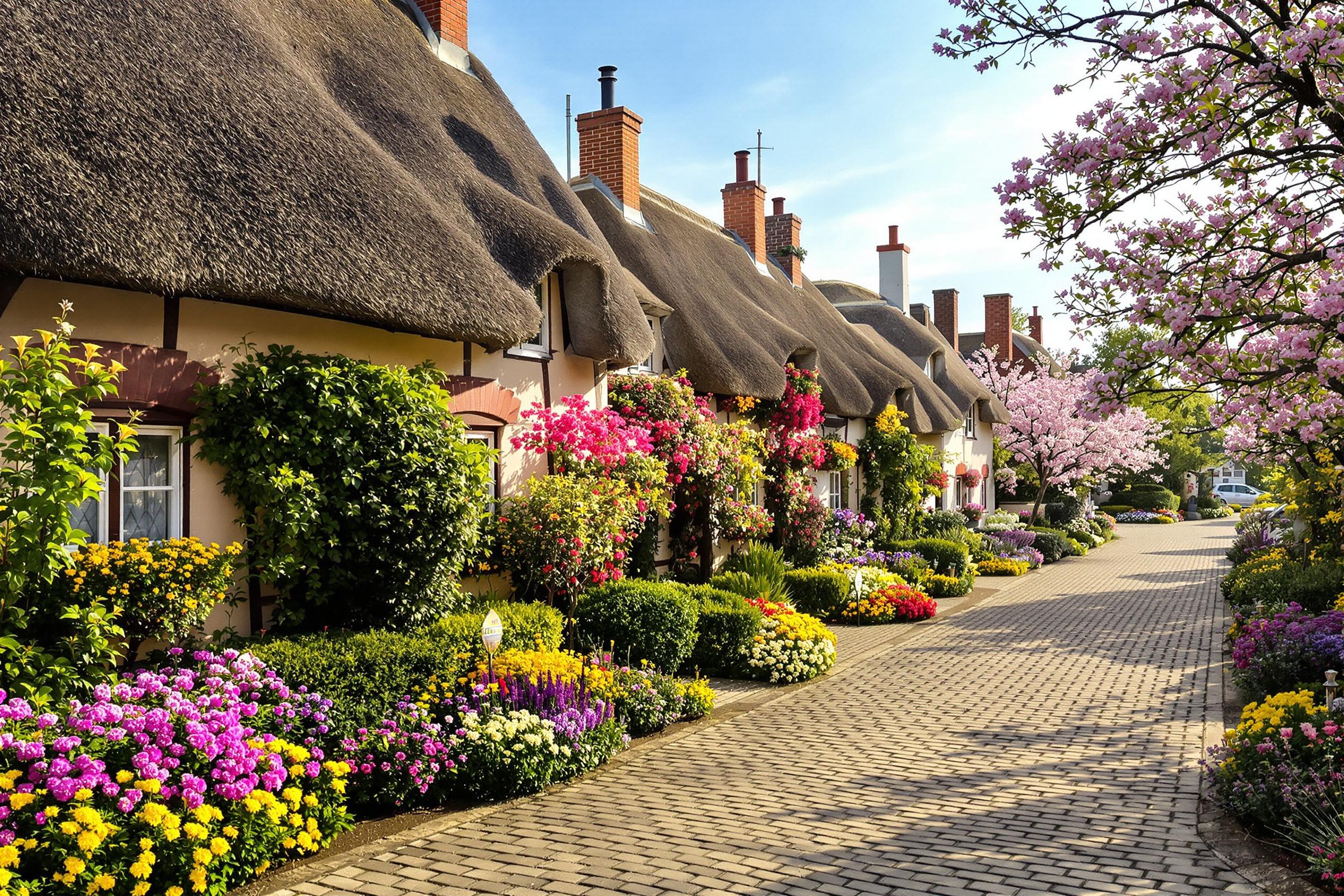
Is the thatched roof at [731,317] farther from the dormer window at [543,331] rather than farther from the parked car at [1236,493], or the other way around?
the parked car at [1236,493]

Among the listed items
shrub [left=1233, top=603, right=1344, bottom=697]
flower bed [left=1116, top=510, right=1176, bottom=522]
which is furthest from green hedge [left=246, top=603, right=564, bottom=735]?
flower bed [left=1116, top=510, right=1176, bottom=522]

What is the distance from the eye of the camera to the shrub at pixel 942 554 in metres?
21.0

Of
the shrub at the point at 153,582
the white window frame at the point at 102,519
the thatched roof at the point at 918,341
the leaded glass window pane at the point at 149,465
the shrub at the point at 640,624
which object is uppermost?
the thatched roof at the point at 918,341

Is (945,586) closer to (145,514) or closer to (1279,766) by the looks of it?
(1279,766)

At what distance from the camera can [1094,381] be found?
24.6 ft

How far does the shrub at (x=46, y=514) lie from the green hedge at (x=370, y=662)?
1.19 metres

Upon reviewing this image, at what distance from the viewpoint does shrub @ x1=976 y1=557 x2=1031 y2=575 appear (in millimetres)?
24250

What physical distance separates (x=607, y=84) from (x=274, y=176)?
1013 centimetres

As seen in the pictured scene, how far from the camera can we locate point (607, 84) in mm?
16922

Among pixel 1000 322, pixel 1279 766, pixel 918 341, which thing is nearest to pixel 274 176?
pixel 1279 766

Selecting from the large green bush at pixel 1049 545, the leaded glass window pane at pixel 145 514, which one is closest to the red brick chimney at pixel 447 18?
the leaded glass window pane at pixel 145 514

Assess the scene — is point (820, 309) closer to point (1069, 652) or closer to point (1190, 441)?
point (1069, 652)

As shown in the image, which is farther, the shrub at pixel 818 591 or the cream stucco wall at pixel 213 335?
the shrub at pixel 818 591

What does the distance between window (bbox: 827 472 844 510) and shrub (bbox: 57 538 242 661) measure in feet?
52.3
